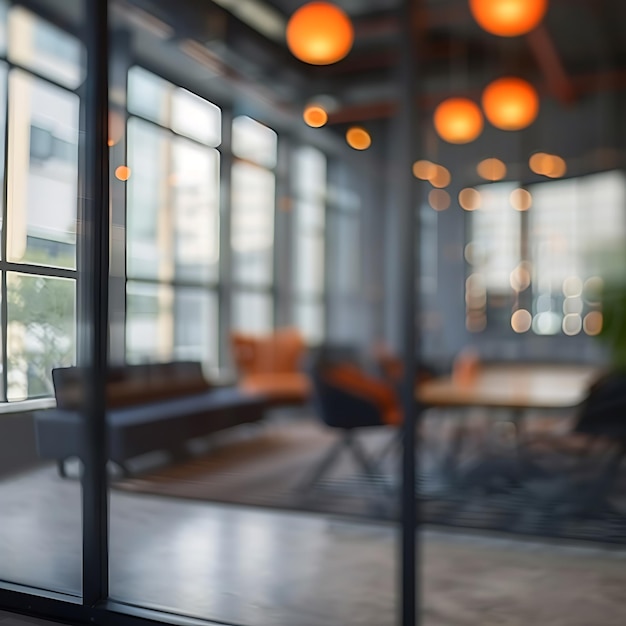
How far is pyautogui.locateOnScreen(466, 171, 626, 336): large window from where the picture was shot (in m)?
7.70

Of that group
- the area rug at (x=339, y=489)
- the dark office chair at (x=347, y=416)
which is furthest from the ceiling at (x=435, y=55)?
the area rug at (x=339, y=489)

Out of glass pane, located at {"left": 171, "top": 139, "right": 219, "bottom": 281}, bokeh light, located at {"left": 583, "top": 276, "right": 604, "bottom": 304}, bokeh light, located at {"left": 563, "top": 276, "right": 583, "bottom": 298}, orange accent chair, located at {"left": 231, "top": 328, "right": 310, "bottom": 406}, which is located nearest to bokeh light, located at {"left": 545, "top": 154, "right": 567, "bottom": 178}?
bokeh light, located at {"left": 563, "top": 276, "right": 583, "bottom": 298}

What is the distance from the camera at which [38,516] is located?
315 centimetres

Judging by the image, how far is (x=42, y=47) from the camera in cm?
329

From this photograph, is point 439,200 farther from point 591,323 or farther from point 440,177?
point 591,323

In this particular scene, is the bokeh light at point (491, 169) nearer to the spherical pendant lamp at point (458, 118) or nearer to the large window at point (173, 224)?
the spherical pendant lamp at point (458, 118)

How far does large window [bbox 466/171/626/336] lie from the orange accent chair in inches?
76.0

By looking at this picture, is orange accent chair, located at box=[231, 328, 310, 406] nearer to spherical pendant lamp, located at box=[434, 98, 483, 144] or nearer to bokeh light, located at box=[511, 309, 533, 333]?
bokeh light, located at box=[511, 309, 533, 333]

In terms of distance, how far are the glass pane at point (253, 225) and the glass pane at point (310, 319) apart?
1.57 feet

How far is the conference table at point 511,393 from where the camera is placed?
429 cm

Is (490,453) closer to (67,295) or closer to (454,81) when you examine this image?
(67,295)

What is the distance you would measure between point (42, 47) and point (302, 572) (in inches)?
101

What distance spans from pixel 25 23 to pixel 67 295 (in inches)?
51.6

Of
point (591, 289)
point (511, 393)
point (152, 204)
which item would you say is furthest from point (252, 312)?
point (511, 393)
